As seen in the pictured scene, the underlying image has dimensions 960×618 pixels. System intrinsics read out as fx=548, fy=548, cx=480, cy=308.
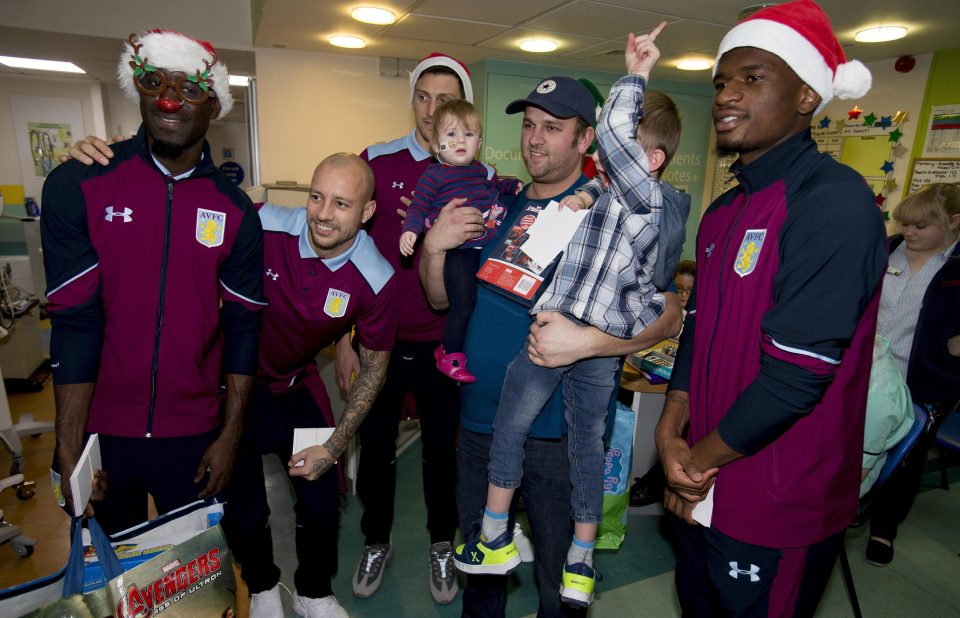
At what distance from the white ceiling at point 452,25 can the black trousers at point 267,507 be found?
3.15 meters

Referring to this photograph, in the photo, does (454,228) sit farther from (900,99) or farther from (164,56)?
(900,99)

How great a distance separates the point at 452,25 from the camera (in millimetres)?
4609

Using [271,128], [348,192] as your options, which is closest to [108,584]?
[348,192]

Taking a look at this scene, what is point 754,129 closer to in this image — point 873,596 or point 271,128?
point 873,596

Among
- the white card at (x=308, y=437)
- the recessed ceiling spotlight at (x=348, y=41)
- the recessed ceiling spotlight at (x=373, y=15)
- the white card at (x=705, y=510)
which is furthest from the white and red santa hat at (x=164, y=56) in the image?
the recessed ceiling spotlight at (x=348, y=41)

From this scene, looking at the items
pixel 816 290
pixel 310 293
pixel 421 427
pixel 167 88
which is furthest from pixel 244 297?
pixel 816 290

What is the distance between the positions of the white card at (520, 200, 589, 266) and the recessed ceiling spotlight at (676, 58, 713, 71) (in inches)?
183

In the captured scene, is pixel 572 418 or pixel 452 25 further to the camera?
pixel 452 25

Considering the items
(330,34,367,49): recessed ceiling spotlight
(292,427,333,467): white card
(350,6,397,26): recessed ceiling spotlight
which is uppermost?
(330,34,367,49): recessed ceiling spotlight

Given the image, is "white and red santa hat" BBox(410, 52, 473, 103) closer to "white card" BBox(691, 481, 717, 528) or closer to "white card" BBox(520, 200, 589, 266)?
"white card" BBox(520, 200, 589, 266)

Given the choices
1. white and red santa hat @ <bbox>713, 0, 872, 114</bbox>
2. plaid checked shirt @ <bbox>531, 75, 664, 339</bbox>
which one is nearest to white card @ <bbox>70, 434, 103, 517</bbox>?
plaid checked shirt @ <bbox>531, 75, 664, 339</bbox>

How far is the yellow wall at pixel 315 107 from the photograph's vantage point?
19.6 feet

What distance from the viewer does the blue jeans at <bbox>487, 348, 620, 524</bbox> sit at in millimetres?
1611

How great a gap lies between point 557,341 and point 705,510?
57 cm
